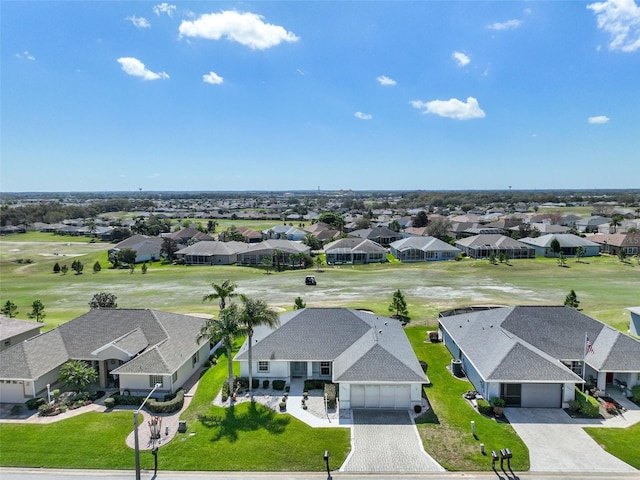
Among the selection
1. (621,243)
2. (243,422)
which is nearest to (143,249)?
(243,422)

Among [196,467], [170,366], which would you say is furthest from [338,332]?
[196,467]

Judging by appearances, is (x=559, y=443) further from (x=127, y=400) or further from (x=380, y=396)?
(x=127, y=400)

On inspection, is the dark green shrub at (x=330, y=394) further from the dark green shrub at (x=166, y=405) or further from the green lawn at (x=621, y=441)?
the green lawn at (x=621, y=441)

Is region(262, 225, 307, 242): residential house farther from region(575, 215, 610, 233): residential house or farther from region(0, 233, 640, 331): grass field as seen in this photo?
region(575, 215, 610, 233): residential house

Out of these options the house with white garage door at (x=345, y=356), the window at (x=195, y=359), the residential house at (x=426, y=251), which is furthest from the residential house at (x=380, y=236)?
the window at (x=195, y=359)

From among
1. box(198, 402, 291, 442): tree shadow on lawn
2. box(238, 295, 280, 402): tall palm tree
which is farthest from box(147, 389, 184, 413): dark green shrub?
box(238, 295, 280, 402): tall palm tree
